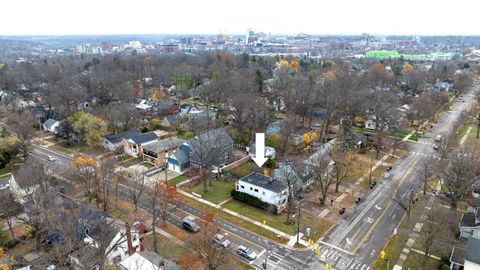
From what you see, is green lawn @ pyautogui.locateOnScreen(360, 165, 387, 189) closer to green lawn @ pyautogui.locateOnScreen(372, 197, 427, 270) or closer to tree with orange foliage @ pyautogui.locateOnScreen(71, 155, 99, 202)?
green lawn @ pyautogui.locateOnScreen(372, 197, 427, 270)

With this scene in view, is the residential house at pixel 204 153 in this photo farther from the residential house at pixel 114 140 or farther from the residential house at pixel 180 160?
the residential house at pixel 114 140

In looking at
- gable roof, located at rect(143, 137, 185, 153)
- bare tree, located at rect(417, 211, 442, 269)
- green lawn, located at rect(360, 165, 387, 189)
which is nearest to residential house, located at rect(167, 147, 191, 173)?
gable roof, located at rect(143, 137, 185, 153)

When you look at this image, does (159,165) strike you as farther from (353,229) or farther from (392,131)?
(392,131)

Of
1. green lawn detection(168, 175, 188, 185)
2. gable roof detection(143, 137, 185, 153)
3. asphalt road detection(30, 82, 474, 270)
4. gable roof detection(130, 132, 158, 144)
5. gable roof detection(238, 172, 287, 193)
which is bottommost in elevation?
asphalt road detection(30, 82, 474, 270)

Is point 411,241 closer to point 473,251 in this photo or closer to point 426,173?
point 473,251

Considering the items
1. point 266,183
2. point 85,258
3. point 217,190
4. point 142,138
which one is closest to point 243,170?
point 217,190

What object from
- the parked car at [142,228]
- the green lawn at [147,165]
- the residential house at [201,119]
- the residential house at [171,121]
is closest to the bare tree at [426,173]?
the parked car at [142,228]
